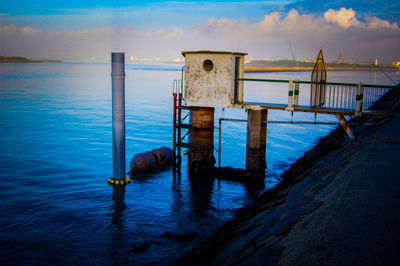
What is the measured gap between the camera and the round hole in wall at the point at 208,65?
19.1 meters

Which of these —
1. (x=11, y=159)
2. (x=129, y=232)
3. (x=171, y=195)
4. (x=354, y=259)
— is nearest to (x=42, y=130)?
(x=11, y=159)

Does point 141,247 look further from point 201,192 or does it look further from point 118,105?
point 118,105

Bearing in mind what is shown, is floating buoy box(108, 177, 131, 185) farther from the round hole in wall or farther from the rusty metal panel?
the round hole in wall

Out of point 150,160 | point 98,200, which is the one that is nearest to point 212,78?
point 150,160

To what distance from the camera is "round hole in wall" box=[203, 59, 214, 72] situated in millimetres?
19094

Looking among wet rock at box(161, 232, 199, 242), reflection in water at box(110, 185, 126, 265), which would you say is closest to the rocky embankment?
wet rock at box(161, 232, 199, 242)

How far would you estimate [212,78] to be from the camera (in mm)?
19000

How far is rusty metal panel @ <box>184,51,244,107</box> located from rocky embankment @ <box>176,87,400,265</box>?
6.84 m

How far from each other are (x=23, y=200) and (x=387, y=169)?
49.7 ft

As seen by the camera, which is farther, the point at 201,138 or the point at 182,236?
the point at 201,138

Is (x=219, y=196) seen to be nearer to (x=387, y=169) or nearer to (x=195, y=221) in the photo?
(x=195, y=221)

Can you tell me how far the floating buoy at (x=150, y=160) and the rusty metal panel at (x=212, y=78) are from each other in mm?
4512

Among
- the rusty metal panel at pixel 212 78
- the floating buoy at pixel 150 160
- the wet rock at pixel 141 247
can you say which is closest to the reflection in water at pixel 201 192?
the floating buoy at pixel 150 160

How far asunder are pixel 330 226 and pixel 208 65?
1264 centimetres
